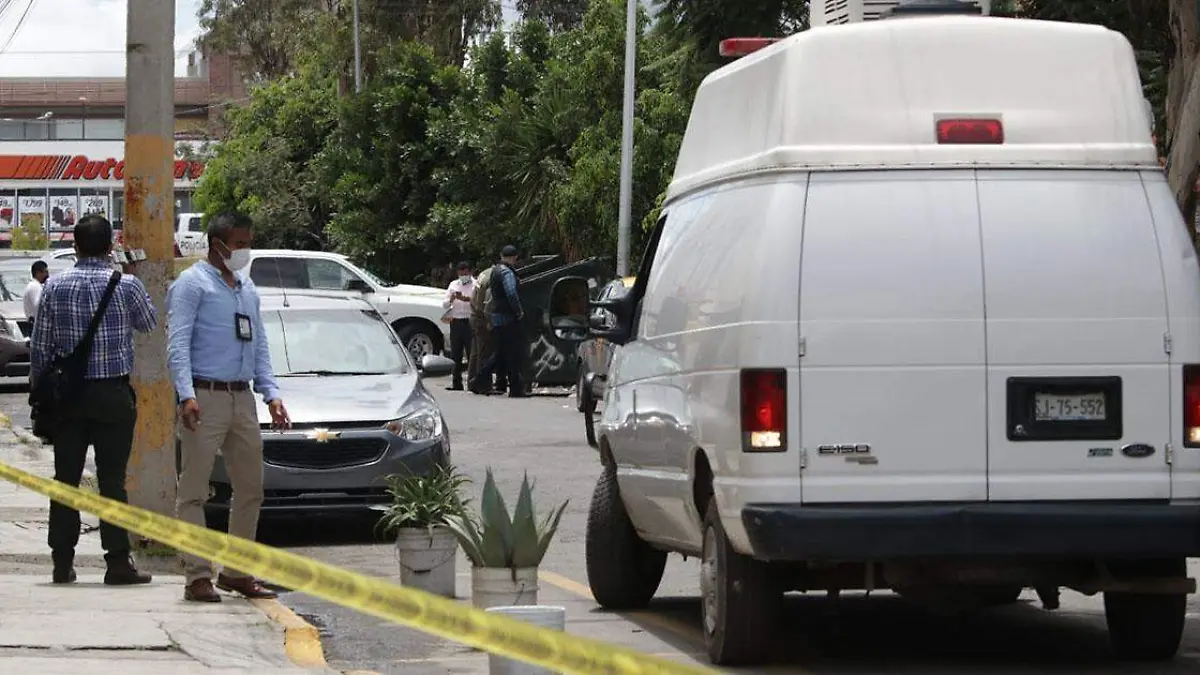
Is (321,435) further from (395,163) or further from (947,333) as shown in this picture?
(395,163)

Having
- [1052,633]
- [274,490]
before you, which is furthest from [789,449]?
[274,490]

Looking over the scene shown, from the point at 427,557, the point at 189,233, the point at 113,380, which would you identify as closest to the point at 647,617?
the point at 427,557

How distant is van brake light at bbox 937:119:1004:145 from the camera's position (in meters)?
8.64

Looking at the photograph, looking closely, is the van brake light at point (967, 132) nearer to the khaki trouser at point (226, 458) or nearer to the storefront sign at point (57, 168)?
the khaki trouser at point (226, 458)

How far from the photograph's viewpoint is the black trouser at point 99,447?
10.9 m

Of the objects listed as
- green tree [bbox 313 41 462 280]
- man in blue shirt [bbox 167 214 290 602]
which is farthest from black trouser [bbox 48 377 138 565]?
green tree [bbox 313 41 462 280]

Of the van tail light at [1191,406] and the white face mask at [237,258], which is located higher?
the white face mask at [237,258]

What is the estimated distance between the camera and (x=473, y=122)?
150 ft

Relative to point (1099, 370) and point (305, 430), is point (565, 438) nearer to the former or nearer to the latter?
point (305, 430)

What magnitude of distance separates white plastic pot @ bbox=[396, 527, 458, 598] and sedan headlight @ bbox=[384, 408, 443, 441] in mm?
2823

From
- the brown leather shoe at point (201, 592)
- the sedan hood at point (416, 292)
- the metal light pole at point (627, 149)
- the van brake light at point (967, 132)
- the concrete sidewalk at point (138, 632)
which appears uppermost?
the metal light pole at point (627, 149)

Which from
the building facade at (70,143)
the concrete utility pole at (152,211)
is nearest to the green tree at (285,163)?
the building facade at (70,143)

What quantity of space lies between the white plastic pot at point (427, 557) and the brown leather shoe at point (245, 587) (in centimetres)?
71

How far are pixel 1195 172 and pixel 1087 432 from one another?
10.7m
